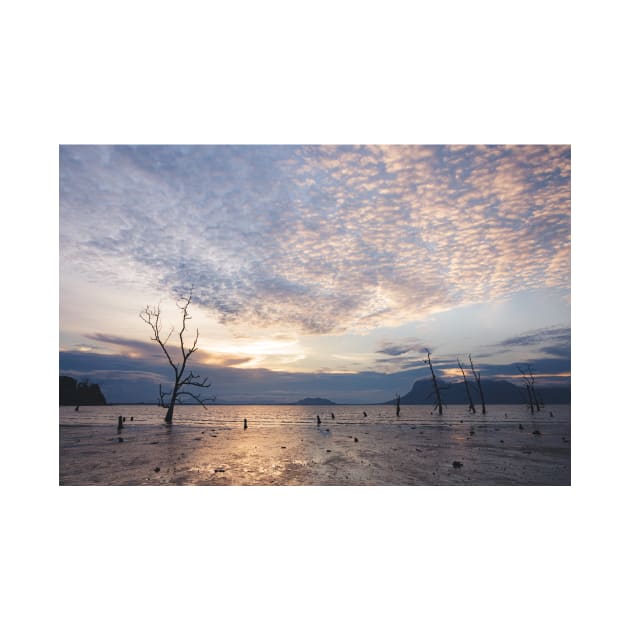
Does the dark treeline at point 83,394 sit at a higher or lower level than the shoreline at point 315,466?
lower

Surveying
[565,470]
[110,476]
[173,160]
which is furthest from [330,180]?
[565,470]

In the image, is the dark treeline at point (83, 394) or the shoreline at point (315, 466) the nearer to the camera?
the shoreline at point (315, 466)

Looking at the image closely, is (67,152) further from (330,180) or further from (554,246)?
(554,246)

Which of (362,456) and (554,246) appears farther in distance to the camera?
(362,456)

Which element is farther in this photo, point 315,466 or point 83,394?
point 83,394

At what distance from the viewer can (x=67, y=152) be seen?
24.9 feet

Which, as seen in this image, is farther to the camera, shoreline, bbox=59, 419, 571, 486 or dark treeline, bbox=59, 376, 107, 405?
dark treeline, bbox=59, 376, 107, 405

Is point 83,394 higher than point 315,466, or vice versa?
point 315,466

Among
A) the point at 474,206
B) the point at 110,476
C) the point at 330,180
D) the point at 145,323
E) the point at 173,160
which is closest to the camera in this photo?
the point at 110,476

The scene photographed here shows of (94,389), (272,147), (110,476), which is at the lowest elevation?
(94,389)

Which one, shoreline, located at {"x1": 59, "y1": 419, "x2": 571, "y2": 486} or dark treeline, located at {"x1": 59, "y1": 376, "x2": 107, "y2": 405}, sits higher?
shoreline, located at {"x1": 59, "y1": 419, "x2": 571, "y2": 486}
